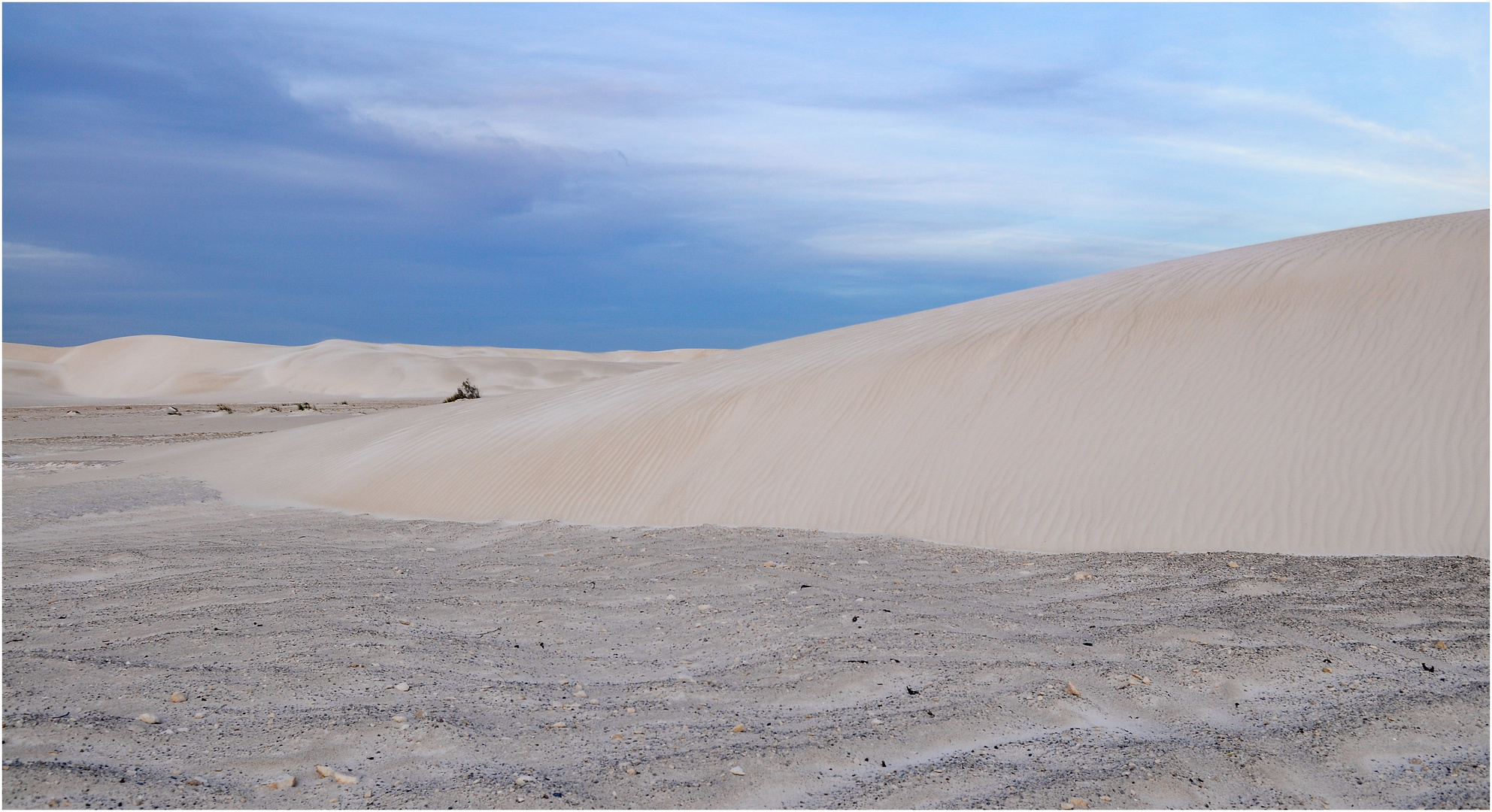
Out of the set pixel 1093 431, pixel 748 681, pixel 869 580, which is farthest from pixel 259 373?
pixel 748 681

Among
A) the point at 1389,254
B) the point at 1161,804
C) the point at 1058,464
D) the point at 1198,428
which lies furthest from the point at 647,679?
the point at 1389,254

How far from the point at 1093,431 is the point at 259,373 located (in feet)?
204

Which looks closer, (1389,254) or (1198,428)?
(1198,428)

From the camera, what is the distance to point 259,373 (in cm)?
6006

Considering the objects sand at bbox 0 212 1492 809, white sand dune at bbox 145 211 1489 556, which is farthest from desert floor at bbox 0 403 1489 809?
white sand dune at bbox 145 211 1489 556

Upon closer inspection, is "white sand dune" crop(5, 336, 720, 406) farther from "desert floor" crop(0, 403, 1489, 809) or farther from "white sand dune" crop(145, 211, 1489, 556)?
"desert floor" crop(0, 403, 1489, 809)

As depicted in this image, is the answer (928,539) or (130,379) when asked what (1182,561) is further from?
(130,379)

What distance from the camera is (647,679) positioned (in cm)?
400

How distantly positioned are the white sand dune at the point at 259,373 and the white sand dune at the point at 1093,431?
3756cm

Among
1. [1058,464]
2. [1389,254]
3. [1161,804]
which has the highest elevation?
[1389,254]

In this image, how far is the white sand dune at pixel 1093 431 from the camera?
7488 millimetres

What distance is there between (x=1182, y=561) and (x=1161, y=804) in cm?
402

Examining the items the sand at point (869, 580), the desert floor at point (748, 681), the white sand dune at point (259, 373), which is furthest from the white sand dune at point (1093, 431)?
the white sand dune at point (259, 373)

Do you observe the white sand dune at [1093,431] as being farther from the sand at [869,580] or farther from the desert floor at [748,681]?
the desert floor at [748,681]
